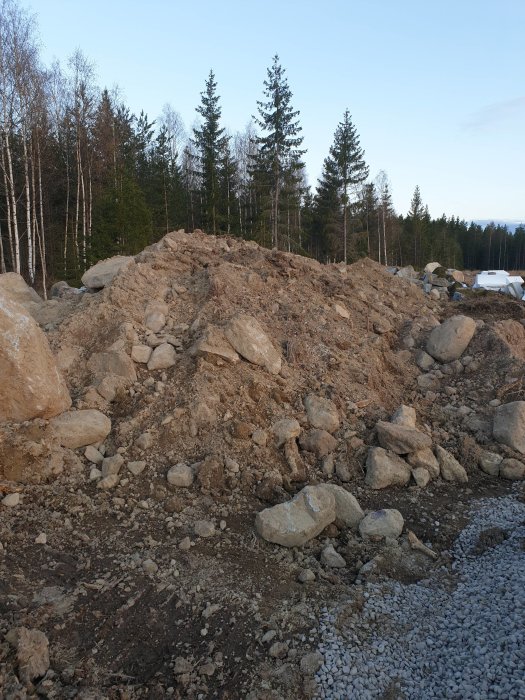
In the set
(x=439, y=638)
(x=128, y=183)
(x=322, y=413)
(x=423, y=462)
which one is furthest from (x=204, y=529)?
(x=128, y=183)

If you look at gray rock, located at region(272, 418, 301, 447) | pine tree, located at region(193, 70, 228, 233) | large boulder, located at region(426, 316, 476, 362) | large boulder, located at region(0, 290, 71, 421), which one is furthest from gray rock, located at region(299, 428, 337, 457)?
pine tree, located at region(193, 70, 228, 233)

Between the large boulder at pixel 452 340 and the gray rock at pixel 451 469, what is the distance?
2667mm

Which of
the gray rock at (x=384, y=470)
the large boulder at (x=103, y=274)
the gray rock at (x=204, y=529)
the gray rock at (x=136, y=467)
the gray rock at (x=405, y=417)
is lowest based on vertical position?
the gray rock at (x=204, y=529)

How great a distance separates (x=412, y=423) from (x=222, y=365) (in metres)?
2.80

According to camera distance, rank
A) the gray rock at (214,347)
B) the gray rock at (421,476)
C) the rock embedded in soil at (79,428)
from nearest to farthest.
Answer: the rock embedded in soil at (79,428)
the gray rock at (421,476)
the gray rock at (214,347)

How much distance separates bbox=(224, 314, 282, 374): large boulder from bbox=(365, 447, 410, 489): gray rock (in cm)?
194

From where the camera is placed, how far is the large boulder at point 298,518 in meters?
4.66

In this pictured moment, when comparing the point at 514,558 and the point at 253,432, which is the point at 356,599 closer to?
the point at 514,558

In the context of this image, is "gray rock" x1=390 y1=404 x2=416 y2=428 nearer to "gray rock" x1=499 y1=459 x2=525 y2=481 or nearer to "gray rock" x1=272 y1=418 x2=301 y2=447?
"gray rock" x1=499 y1=459 x2=525 y2=481

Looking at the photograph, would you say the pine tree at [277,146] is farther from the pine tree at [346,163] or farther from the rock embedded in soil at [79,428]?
the rock embedded in soil at [79,428]

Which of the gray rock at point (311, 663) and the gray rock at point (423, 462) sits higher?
the gray rock at point (423, 462)

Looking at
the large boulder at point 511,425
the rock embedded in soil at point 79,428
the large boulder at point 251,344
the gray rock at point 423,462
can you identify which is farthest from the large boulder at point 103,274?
the large boulder at point 511,425

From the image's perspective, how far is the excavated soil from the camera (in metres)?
3.44

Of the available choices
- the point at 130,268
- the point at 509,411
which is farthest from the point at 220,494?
the point at 130,268
